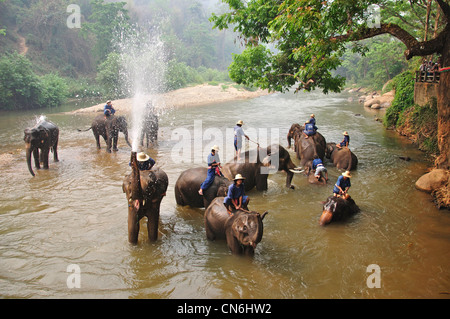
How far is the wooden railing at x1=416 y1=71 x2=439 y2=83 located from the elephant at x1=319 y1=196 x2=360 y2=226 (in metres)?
8.39

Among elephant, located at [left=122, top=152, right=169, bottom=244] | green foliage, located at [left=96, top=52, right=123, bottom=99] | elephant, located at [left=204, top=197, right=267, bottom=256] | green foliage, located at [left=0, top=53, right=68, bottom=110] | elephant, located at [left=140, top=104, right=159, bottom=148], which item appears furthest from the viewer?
green foliage, located at [left=96, top=52, right=123, bottom=99]

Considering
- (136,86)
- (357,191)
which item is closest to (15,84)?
(136,86)

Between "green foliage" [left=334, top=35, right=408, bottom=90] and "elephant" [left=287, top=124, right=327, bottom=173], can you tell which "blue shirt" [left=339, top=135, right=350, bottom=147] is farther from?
"green foliage" [left=334, top=35, right=408, bottom=90]

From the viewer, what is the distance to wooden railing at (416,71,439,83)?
1315 cm

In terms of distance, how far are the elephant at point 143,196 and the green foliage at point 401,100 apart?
46.4 ft

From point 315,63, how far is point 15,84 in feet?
89.0

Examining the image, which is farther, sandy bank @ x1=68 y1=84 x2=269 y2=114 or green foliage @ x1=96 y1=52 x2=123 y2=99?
green foliage @ x1=96 y1=52 x2=123 y2=99

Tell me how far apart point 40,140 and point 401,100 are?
52.7ft

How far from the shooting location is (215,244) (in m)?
6.87

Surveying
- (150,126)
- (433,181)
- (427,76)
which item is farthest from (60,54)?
(433,181)

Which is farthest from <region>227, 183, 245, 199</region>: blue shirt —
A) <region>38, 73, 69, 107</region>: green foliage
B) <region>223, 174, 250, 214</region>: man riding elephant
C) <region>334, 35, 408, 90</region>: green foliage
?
<region>38, 73, 69, 107</region>: green foliage

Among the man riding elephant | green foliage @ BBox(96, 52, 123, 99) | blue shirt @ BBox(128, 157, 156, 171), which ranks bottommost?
the man riding elephant

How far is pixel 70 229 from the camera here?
7.54 meters

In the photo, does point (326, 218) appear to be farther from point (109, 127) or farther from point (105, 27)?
point (105, 27)
